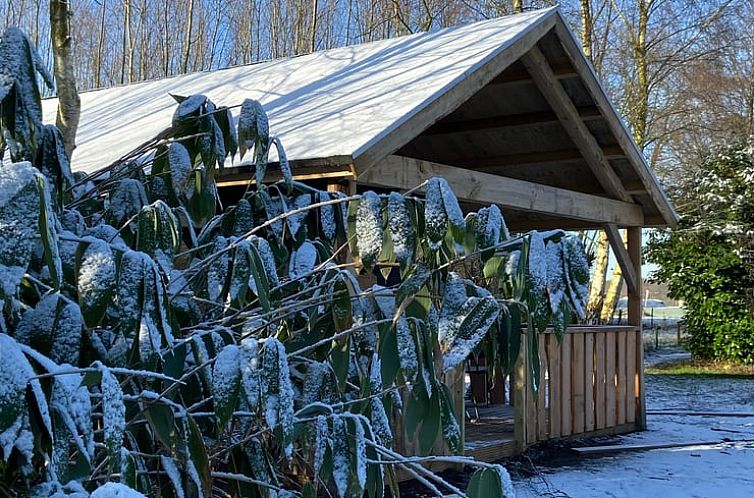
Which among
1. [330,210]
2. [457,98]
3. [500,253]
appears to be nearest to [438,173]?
[457,98]

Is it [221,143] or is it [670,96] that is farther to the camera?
[670,96]

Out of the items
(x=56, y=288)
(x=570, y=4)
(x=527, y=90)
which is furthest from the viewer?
(x=570, y=4)

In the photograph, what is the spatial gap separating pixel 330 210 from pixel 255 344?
1.46 metres

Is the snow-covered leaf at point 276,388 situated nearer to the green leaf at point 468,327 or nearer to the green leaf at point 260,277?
the green leaf at point 260,277

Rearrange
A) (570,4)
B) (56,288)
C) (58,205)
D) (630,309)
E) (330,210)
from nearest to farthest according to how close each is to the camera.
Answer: (56,288)
(58,205)
(330,210)
(630,309)
(570,4)

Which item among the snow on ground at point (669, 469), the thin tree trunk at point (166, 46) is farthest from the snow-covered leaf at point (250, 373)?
the thin tree trunk at point (166, 46)

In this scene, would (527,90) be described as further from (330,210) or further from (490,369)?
(490,369)

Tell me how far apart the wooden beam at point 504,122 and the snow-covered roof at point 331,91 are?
1.07m

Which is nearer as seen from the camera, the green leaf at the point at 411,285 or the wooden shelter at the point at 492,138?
the green leaf at the point at 411,285

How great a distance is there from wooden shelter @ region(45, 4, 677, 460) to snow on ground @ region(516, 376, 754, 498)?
539 mm

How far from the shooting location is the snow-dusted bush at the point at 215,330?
1.81 m

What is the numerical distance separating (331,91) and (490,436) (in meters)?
3.30

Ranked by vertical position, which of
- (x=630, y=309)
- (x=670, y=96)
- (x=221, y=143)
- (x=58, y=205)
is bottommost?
(x=630, y=309)

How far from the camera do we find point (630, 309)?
1025cm
